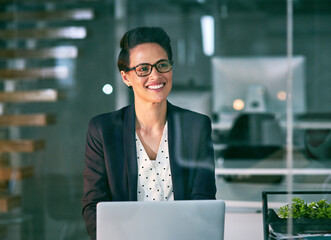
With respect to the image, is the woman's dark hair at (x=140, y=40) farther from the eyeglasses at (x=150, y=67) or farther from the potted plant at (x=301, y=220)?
the potted plant at (x=301, y=220)

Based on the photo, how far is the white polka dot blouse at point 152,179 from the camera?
2.60 m

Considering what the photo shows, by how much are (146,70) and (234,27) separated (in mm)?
2496

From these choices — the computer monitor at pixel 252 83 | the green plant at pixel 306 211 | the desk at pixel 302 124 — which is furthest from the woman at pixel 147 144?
the desk at pixel 302 124

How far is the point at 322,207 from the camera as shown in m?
2.09

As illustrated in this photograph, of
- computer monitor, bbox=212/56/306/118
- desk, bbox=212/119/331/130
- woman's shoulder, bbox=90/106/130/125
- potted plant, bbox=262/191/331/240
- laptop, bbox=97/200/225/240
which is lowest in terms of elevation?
potted plant, bbox=262/191/331/240

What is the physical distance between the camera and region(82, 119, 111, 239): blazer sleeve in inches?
101

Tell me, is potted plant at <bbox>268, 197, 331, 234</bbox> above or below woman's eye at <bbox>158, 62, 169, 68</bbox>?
below

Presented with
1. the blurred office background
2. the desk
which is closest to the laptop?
the blurred office background

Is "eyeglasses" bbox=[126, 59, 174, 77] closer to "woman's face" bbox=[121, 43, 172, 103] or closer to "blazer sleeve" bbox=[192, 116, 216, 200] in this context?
"woman's face" bbox=[121, 43, 172, 103]

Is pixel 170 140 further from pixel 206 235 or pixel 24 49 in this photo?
pixel 24 49

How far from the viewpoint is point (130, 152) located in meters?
2.64

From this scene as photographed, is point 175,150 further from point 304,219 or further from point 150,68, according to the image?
point 304,219

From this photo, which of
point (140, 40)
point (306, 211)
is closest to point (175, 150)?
point (140, 40)

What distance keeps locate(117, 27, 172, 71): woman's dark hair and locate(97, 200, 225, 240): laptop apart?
113 centimetres
